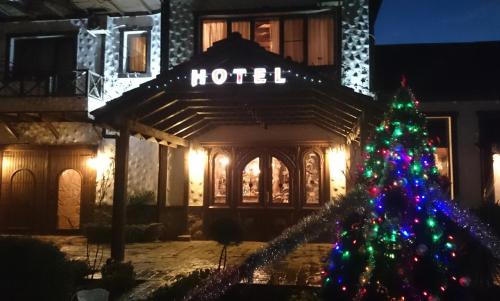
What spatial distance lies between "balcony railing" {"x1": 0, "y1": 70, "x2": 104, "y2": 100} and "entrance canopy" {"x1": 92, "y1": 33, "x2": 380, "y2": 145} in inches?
162

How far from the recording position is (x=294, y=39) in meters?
13.4

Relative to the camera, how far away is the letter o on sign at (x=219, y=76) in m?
9.18

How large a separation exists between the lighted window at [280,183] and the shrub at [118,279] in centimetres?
631

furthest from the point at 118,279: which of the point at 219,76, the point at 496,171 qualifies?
the point at 496,171

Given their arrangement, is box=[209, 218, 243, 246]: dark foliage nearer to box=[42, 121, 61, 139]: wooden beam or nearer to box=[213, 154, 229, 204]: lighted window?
box=[213, 154, 229, 204]: lighted window

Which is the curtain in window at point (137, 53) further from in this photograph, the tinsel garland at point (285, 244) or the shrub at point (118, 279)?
the tinsel garland at point (285, 244)

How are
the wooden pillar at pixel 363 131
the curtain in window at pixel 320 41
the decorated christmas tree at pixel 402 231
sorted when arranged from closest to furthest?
the decorated christmas tree at pixel 402 231 < the wooden pillar at pixel 363 131 < the curtain in window at pixel 320 41

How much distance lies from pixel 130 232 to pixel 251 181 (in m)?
4.07

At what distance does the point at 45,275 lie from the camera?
5.25 m

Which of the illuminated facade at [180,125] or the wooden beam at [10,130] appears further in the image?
the wooden beam at [10,130]

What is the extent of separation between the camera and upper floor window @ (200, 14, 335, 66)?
1323 cm

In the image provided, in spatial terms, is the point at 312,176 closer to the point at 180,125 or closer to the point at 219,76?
the point at 180,125

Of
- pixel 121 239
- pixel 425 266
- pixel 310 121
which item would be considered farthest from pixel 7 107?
pixel 425 266

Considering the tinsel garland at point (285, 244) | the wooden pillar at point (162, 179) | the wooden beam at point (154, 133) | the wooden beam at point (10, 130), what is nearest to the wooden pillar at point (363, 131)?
the tinsel garland at point (285, 244)
